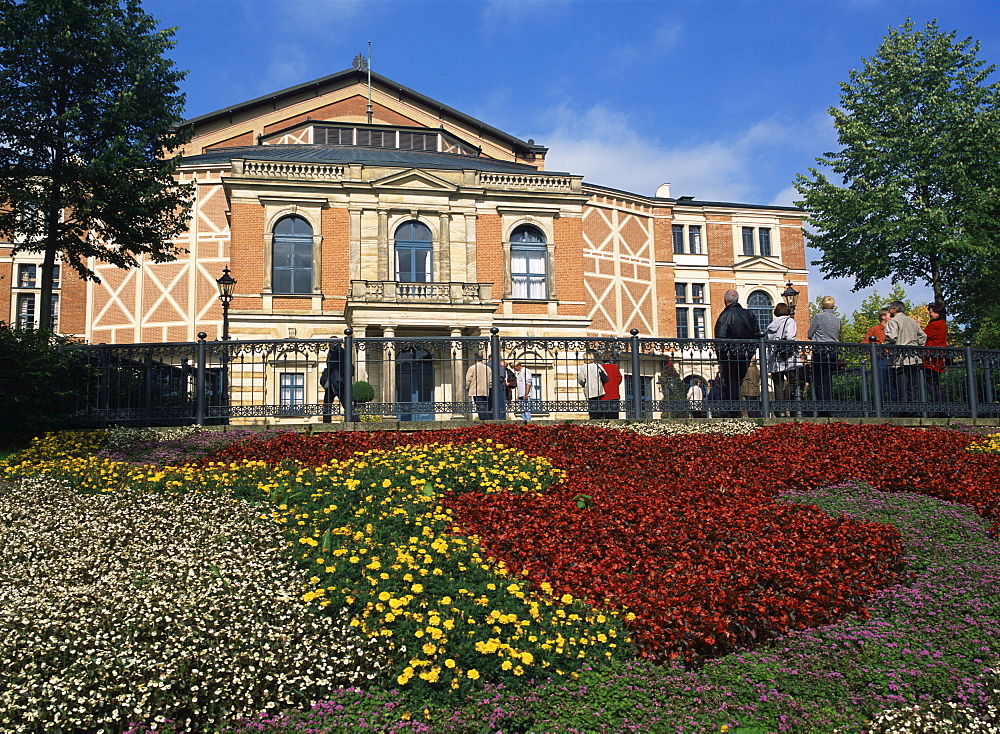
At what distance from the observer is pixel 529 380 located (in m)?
14.8

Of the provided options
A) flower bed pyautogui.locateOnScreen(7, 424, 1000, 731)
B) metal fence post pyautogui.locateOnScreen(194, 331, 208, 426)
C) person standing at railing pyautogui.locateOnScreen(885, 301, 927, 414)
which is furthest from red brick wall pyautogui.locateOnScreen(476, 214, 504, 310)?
flower bed pyautogui.locateOnScreen(7, 424, 1000, 731)

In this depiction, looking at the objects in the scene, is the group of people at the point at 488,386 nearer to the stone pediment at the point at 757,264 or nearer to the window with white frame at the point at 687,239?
the window with white frame at the point at 687,239

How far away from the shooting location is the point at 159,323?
35469mm

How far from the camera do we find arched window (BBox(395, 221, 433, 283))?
32312 millimetres

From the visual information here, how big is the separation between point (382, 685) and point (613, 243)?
38243 mm

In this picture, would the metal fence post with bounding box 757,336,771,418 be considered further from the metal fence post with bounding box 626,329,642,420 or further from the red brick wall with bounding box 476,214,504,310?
the red brick wall with bounding box 476,214,504,310

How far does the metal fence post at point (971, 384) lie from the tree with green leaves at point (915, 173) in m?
12.5

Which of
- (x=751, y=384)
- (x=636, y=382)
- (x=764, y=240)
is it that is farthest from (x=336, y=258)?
(x=764, y=240)

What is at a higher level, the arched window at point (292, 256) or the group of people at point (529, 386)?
the arched window at point (292, 256)

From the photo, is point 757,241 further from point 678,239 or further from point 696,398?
point 696,398

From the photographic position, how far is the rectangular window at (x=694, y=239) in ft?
153

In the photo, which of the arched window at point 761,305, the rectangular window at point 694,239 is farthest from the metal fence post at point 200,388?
the arched window at point 761,305

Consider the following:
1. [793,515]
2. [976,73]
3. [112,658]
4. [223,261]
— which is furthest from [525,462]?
[223,261]

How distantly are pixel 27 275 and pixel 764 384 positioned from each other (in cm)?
3793
